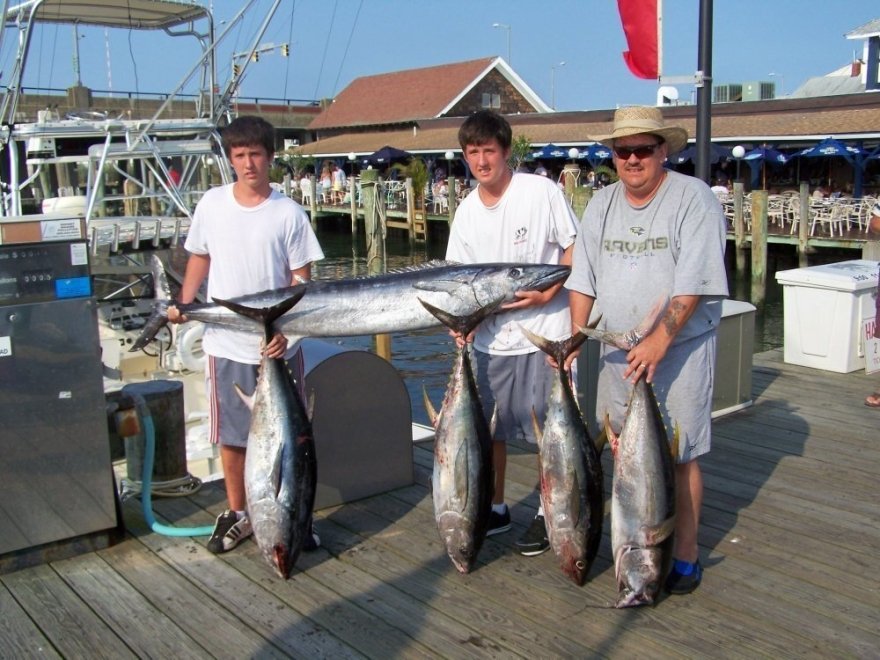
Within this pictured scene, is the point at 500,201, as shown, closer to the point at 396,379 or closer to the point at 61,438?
the point at 396,379

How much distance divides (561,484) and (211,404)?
1614mm

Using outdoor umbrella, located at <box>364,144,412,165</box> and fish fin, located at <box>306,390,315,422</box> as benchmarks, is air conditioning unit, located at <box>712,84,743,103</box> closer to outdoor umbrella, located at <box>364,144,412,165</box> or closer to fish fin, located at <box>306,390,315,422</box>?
outdoor umbrella, located at <box>364,144,412,165</box>

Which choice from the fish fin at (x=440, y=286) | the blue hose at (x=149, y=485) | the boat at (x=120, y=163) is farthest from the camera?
the boat at (x=120, y=163)

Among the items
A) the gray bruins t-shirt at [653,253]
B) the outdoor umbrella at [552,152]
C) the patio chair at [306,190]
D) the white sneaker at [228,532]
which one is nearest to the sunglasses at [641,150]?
the gray bruins t-shirt at [653,253]

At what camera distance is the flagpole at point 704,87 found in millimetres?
5488

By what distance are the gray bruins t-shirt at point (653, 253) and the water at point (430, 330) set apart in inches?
34.6

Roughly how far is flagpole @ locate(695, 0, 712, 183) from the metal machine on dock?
376 cm

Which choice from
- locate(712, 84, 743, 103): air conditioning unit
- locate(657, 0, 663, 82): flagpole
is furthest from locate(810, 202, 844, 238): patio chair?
locate(712, 84, 743, 103): air conditioning unit

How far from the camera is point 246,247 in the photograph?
145 inches

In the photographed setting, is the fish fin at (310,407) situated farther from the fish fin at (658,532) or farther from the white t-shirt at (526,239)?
the fish fin at (658,532)

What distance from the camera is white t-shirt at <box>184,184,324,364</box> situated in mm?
3686

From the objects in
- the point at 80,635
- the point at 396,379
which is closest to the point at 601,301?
the point at 396,379

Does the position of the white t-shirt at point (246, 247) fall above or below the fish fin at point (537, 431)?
above

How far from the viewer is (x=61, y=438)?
3674 mm
